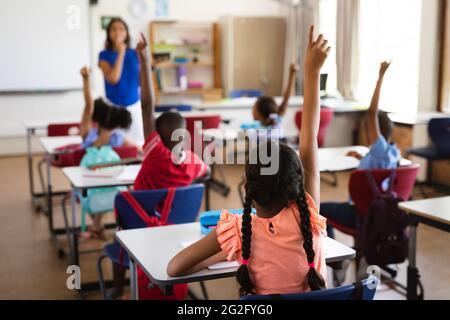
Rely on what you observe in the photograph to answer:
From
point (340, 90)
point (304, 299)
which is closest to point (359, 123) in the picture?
point (340, 90)

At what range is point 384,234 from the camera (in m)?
3.03

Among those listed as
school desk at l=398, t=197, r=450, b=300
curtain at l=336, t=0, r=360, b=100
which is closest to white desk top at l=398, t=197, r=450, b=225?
school desk at l=398, t=197, r=450, b=300

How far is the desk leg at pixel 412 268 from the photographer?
109 inches

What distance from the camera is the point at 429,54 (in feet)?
19.1

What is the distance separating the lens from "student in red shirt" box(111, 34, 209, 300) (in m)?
2.70

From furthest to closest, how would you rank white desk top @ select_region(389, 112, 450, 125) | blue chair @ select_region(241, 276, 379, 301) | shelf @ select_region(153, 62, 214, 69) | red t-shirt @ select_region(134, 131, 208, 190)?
shelf @ select_region(153, 62, 214, 69) → white desk top @ select_region(389, 112, 450, 125) → red t-shirt @ select_region(134, 131, 208, 190) → blue chair @ select_region(241, 276, 379, 301)

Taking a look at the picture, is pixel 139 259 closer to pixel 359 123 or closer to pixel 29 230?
pixel 29 230

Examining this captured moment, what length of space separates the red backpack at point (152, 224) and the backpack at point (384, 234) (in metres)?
0.96

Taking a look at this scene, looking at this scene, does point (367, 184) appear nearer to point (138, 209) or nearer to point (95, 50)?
point (138, 209)

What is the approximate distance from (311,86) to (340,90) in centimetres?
21

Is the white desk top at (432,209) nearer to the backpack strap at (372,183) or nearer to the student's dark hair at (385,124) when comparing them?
the backpack strap at (372,183)

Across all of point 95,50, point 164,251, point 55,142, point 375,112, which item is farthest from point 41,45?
point 164,251

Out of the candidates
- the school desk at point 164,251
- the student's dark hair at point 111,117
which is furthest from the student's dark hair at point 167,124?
the student's dark hair at point 111,117

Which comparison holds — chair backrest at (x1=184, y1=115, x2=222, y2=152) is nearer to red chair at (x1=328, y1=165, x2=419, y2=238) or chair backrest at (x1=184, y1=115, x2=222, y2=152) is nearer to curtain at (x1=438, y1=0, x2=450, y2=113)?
curtain at (x1=438, y1=0, x2=450, y2=113)
